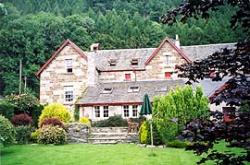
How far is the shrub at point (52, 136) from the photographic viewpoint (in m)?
27.5

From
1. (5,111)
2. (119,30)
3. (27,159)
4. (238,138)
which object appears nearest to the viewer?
(238,138)

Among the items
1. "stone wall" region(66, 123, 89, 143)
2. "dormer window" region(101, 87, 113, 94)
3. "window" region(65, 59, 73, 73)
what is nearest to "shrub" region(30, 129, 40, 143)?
"stone wall" region(66, 123, 89, 143)

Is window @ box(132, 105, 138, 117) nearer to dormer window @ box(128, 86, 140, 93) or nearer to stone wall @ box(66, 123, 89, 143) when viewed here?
dormer window @ box(128, 86, 140, 93)

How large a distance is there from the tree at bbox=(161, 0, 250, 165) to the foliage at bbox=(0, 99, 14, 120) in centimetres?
2729

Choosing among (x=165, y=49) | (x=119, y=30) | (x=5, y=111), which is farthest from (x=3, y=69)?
(x=5, y=111)

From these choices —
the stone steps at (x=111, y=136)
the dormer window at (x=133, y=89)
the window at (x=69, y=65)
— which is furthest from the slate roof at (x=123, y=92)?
the stone steps at (x=111, y=136)

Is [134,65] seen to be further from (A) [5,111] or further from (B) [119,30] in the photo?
(B) [119,30]

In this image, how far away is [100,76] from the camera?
4619cm

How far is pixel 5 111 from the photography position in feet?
105

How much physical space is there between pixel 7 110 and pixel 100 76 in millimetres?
15542

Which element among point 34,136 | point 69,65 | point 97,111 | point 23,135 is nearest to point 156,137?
point 34,136

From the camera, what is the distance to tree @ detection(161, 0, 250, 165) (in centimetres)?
532

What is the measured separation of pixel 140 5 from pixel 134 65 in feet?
192

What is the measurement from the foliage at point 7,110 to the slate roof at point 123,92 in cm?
950
